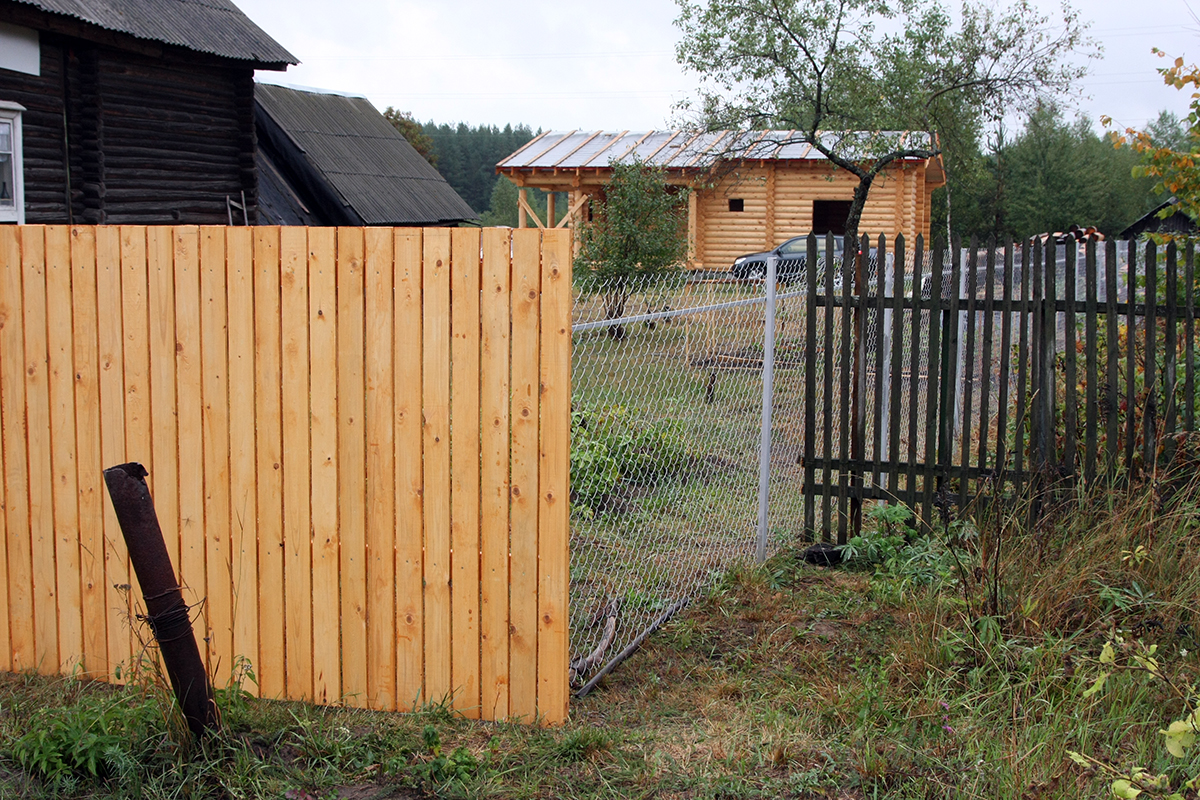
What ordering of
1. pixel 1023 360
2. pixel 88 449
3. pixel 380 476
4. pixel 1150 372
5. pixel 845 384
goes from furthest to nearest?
pixel 845 384 → pixel 1023 360 → pixel 1150 372 → pixel 88 449 → pixel 380 476

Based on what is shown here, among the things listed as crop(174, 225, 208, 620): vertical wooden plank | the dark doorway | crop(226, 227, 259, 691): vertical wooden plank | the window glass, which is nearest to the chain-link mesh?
crop(226, 227, 259, 691): vertical wooden plank

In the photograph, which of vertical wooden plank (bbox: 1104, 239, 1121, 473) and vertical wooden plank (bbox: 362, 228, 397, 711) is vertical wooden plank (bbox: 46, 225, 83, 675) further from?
vertical wooden plank (bbox: 1104, 239, 1121, 473)

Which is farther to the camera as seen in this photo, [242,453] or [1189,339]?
[1189,339]

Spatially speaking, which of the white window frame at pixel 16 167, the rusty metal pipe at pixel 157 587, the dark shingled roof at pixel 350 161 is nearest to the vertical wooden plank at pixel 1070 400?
the rusty metal pipe at pixel 157 587

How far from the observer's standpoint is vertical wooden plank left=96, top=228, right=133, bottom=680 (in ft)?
12.5

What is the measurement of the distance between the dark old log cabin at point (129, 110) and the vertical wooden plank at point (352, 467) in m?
10.3

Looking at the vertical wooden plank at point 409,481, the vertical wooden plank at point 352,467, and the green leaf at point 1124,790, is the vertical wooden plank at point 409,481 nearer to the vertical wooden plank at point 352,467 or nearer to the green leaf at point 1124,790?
the vertical wooden plank at point 352,467

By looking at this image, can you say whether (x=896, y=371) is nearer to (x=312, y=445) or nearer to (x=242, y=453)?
(x=312, y=445)

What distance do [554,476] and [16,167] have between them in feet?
37.0

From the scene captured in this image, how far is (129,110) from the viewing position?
13.9 metres

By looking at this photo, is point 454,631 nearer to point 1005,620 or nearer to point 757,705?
point 757,705

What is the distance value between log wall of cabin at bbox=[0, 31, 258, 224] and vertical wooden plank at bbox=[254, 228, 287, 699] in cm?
1052

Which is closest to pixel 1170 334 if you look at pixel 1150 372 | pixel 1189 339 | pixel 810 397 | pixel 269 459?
pixel 1189 339

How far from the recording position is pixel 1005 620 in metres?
3.98
